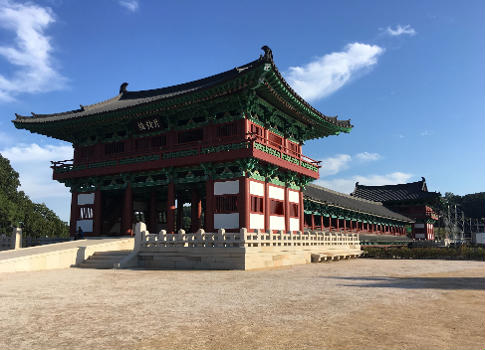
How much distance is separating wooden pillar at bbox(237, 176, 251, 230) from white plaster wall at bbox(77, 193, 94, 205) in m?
12.5

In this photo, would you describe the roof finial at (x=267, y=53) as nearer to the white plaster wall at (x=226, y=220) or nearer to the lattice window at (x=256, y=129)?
the lattice window at (x=256, y=129)

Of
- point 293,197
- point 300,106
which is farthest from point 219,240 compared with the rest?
point 300,106

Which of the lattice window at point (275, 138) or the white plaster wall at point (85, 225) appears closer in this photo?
the lattice window at point (275, 138)

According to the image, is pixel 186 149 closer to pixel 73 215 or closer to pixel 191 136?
pixel 191 136

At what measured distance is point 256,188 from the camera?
73.8ft

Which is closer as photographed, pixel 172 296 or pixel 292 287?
pixel 172 296

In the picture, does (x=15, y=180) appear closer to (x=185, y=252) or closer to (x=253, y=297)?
(x=185, y=252)

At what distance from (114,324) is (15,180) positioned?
56185mm

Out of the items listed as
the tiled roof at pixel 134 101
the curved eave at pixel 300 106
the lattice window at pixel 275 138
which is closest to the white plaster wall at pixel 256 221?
the lattice window at pixel 275 138

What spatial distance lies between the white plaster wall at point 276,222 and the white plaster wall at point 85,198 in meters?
13.3

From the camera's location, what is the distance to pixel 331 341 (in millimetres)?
5453

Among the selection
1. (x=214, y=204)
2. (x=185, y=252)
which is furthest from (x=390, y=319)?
(x=214, y=204)

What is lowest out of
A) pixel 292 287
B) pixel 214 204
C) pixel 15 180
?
pixel 292 287

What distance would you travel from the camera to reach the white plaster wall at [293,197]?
86.2ft
